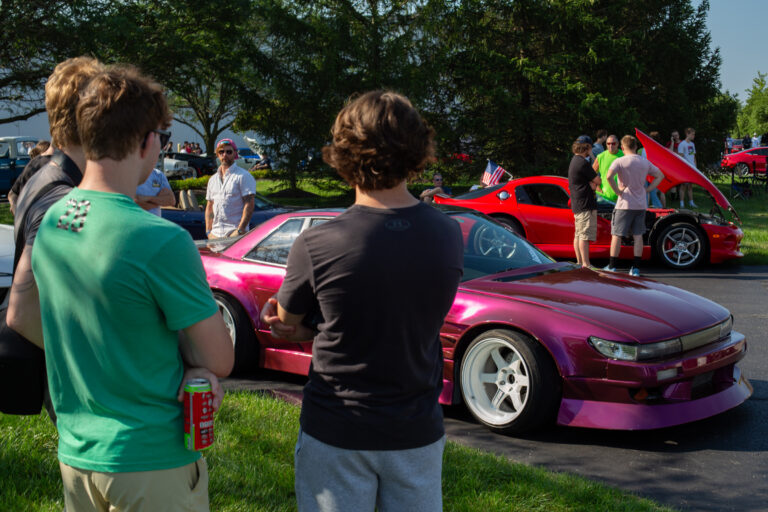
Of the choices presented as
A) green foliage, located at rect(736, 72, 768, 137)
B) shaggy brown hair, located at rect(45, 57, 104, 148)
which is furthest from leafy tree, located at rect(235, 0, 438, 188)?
green foliage, located at rect(736, 72, 768, 137)

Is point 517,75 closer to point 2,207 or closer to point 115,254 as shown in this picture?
point 2,207

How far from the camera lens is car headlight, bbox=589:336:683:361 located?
436 centimetres

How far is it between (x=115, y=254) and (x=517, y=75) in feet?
69.9

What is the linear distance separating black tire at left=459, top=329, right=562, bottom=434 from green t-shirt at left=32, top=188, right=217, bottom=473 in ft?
9.61

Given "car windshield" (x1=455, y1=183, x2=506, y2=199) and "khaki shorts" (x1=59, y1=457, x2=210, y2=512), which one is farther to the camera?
"car windshield" (x1=455, y1=183, x2=506, y2=199)

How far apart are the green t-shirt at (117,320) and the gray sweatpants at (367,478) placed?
0.35 meters

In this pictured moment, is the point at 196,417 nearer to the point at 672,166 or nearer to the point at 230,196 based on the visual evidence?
the point at 230,196

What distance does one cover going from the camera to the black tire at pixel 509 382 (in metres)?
4.46

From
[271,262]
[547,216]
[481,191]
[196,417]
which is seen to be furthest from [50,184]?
[481,191]

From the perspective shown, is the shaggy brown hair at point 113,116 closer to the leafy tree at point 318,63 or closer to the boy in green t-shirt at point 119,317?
the boy in green t-shirt at point 119,317

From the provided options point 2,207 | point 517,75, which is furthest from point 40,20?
point 517,75

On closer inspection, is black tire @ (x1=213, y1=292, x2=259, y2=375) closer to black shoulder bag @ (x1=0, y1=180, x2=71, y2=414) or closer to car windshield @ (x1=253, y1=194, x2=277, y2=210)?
black shoulder bag @ (x1=0, y1=180, x2=71, y2=414)

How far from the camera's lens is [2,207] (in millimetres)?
19750

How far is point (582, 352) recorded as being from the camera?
4.41m
